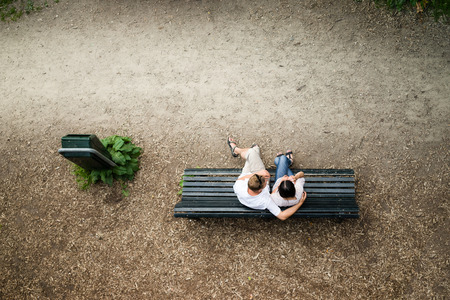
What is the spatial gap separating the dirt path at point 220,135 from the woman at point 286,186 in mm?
595

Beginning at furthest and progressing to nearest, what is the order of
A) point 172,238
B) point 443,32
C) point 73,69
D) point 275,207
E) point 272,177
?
point 73,69 < point 443,32 < point 172,238 < point 272,177 < point 275,207

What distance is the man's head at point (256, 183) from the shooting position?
12.6 feet

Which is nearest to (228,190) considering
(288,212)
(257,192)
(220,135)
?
(257,192)

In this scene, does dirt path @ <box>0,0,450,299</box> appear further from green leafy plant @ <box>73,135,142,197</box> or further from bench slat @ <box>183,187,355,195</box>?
bench slat @ <box>183,187,355,195</box>

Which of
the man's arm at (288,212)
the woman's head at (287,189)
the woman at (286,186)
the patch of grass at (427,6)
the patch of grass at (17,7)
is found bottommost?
the man's arm at (288,212)

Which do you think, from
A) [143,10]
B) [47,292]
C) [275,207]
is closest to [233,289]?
[275,207]

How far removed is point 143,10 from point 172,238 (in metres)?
5.02

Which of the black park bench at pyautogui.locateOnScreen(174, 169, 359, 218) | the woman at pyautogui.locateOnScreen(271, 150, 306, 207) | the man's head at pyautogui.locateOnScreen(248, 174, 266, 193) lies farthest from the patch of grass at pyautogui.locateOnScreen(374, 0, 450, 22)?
the man's head at pyautogui.locateOnScreen(248, 174, 266, 193)

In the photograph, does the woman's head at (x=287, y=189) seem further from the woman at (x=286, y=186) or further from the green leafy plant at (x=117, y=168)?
the green leafy plant at (x=117, y=168)

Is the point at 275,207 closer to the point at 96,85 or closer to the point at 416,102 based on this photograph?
the point at 416,102

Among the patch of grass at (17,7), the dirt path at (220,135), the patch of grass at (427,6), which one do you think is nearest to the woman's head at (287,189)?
the dirt path at (220,135)

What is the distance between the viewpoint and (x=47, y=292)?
4.64 metres

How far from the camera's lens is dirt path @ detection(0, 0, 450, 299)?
4.54 metres

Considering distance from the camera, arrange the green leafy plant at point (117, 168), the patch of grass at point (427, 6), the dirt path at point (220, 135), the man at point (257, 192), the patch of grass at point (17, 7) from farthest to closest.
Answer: the patch of grass at point (17, 7)
the patch of grass at point (427, 6)
the green leafy plant at point (117, 168)
the dirt path at point (220, 135)
the man at point (257, 192)
